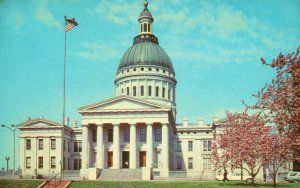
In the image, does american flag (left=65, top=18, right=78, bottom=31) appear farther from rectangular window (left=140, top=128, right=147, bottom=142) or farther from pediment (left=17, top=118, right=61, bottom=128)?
pediment (left=17, top=118, right=61, bottom=128)

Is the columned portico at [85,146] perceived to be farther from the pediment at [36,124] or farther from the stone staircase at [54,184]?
the stone staircase at [54,184]

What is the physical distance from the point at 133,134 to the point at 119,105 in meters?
5.50

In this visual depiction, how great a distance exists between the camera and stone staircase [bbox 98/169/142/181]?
66.8 metres

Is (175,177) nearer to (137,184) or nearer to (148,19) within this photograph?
(137,184)

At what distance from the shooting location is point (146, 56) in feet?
342

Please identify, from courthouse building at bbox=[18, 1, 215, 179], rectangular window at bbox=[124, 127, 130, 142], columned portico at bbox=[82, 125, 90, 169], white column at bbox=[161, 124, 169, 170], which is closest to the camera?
white column at bbox=[161, 124, 169, 170]

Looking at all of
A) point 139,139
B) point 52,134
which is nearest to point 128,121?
point 139,139

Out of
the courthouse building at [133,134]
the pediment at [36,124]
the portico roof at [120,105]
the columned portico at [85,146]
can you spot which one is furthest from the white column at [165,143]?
the pediment at [36,124]

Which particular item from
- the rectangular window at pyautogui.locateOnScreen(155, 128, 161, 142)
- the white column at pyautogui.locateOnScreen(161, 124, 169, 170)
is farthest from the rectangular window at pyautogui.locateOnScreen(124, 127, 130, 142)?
the white column at pyautogui.locateOnScreen(161, 124, 169, 170)

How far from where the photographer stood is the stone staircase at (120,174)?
6677cm

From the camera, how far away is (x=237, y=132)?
180 ft

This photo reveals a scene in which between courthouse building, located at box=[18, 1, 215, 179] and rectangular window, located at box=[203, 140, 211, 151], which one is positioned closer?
courthouse building, located at box=[18, 1, 215, 179]

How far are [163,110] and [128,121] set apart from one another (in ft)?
20.2

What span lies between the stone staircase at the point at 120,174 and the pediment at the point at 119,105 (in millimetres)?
10730
